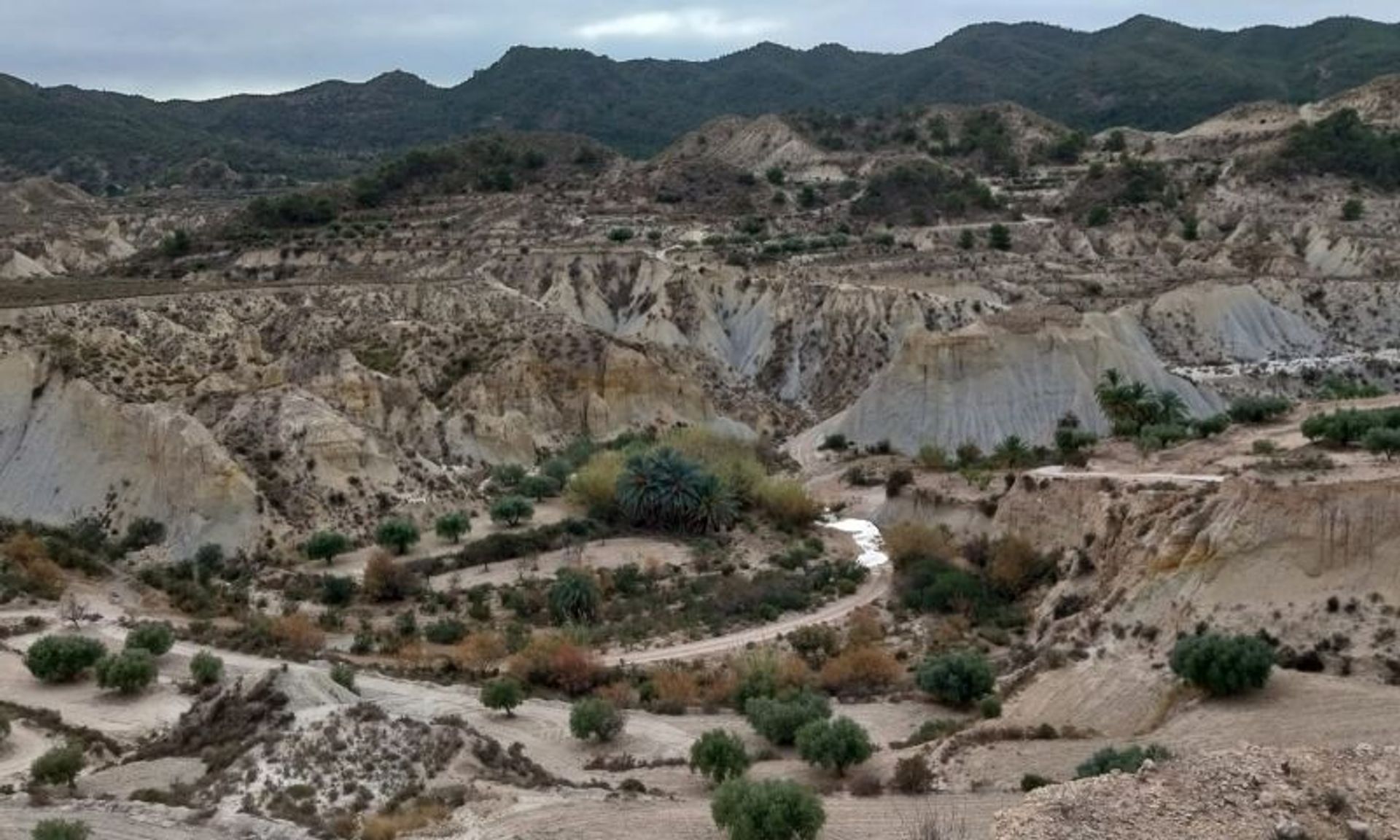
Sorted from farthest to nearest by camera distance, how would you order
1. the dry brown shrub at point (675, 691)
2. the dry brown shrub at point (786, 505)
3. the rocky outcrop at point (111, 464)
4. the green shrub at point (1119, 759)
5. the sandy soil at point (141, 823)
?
the dry brown shrub at point (786, 505)
the rocky outcrop at point (111, 464)
the dry brown shrub at point (675, 691)
the sandy soil at point (141, 823)
the green shrub at point (1119, 759)

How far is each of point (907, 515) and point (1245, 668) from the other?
25.1 metres

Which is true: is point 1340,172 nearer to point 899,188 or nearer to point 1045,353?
point 899,188

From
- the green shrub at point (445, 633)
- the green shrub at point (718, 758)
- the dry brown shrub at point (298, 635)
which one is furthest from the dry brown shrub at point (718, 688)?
the dry brown shrub at point (298, 635)

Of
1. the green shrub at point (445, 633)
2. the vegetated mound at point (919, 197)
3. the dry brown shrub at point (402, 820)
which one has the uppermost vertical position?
the vegetated mound at point (919, 197)

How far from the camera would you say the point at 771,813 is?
19.8 m

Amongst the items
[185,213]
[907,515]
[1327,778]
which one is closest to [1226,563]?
[1327,778]

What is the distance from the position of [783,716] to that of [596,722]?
4.01m

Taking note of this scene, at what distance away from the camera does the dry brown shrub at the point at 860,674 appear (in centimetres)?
3338

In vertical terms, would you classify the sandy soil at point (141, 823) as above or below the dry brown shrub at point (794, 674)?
above

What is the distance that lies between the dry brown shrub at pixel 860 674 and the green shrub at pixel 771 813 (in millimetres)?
12824

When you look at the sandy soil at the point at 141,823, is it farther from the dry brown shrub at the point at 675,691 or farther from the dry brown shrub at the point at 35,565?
the dry brown shrub at the point at 35,565

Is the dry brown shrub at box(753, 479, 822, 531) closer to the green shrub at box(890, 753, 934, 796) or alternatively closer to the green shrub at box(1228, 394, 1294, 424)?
the green shrub at box(1228, 394, 1294, 424)

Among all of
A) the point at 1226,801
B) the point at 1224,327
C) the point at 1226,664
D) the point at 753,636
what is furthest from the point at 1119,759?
the point at 1224,327

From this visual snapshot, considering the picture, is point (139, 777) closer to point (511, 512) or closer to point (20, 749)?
point (20, 749)
